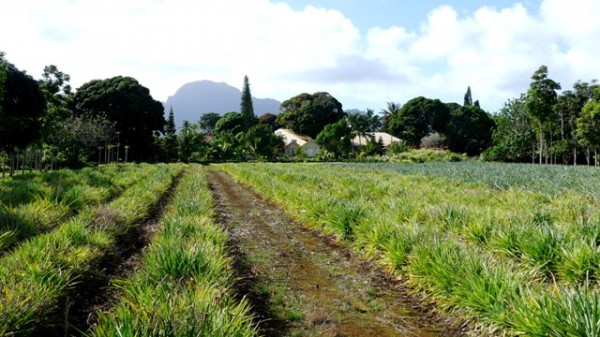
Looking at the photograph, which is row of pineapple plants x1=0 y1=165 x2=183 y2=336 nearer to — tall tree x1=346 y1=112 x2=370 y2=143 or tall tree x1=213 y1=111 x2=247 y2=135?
tall tree x1=346 y1=112 x2=370 y2=143

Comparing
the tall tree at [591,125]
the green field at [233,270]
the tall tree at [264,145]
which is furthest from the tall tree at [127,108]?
the tall tree at [591,125]

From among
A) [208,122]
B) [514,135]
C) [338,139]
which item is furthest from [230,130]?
[514,135]

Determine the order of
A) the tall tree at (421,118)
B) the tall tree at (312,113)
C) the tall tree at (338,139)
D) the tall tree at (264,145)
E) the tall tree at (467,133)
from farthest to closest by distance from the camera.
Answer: the tall tree at (312,113), the tall tree at (421,118), the tall tree at (467,133), the tall tree at (338,139), the tall tree at (264,145)

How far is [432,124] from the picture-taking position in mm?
76188

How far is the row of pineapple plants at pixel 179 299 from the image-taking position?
287 cm

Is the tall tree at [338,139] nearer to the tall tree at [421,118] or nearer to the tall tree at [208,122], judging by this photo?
the tall tree at [421,118]

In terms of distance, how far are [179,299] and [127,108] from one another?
1930 inches

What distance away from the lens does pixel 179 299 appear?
3359 mm

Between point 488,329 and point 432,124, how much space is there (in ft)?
254

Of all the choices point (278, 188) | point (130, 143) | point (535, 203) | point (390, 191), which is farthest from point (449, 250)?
point (130, 143)

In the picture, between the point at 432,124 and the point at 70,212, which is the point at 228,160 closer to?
the point at 432,124

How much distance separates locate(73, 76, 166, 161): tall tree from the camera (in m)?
46.2

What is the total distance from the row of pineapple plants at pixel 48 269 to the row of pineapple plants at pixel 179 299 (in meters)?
0.51

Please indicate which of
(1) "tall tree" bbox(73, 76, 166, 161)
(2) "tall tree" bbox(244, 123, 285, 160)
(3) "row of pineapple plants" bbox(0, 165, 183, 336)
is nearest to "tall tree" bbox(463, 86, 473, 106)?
(2) "tall tree" bbox(244, 123, 285, 160)
